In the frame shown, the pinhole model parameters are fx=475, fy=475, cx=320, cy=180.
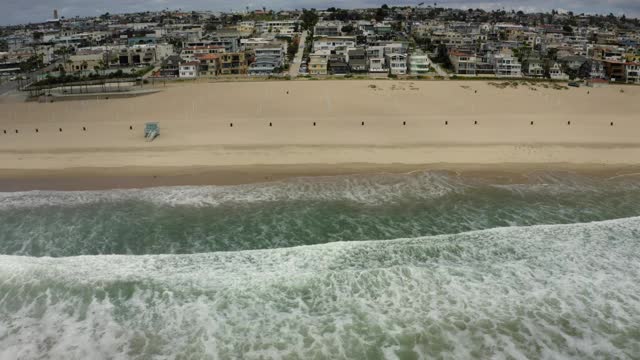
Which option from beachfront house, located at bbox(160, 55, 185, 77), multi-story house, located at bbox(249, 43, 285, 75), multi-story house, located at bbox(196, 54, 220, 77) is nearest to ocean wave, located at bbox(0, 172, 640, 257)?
multi-story house, located at bbox(249, 43, 285, 75)

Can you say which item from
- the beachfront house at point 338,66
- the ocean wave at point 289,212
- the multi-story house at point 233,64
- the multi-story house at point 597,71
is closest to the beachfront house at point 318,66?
the beachfront house at point 338,66

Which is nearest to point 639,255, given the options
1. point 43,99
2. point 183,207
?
point 183,207

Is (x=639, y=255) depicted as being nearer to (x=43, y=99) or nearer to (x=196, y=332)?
(x=196, y=332)

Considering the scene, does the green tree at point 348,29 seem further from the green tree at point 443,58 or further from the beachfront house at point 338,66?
the beachfront house at point 338,66

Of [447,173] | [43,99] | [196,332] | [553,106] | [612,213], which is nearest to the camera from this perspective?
[196,332]

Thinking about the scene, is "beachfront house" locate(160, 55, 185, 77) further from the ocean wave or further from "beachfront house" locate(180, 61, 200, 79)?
the ocean wave

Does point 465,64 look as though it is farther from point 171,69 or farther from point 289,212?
point 289,212
